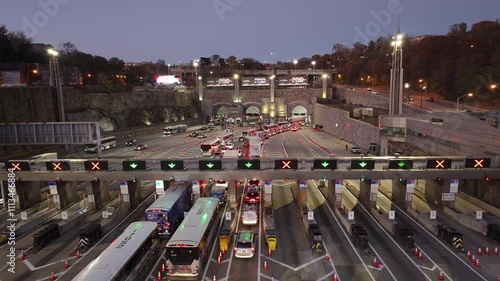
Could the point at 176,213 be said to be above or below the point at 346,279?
above

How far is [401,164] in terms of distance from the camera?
3094 cm

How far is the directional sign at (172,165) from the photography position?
31203 mm

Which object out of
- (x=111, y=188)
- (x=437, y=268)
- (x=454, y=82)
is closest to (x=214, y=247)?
(x=437, y=268)

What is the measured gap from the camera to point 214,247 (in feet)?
82.8

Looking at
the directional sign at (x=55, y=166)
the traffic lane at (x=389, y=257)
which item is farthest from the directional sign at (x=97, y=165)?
the traffic lane at (x=389, y=257)

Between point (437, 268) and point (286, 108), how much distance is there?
94.0 metres

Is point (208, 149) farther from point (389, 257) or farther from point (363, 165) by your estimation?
point (389, 257)

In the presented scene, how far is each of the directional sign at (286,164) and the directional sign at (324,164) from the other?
1674mm

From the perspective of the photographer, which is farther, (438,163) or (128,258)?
(438,163)

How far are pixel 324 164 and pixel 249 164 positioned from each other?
6.29 m

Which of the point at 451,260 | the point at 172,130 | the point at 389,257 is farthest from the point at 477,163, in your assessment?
the point at 172,130

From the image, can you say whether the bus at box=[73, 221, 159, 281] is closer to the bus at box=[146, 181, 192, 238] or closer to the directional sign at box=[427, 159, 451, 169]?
the bus at box=[146, 181, 192, 238]

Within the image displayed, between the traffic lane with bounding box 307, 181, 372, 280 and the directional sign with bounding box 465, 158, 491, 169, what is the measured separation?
11945 millimetres

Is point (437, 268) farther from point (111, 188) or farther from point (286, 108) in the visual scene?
point (286, 108)
